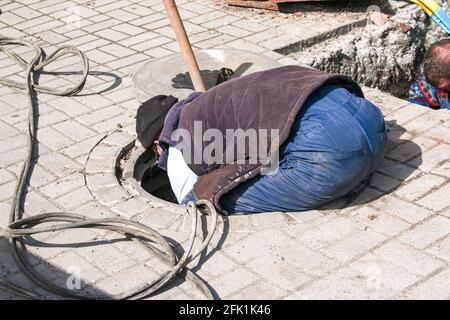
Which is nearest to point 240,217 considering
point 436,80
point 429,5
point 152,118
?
point 152,118

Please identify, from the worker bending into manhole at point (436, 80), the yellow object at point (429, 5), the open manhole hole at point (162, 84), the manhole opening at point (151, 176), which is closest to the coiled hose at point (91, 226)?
the open manhole hole at point (162, 84)

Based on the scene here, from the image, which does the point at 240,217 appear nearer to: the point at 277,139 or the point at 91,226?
the point at 277,139

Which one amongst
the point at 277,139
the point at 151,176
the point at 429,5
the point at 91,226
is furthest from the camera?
the point at 429,5

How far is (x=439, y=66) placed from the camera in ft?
20.5

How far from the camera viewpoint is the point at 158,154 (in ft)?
15.8

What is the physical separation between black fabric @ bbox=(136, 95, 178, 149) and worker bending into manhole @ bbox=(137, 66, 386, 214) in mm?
19

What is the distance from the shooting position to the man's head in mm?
6230

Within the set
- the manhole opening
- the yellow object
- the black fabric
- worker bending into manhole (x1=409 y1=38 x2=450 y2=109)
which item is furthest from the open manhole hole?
the yellow object

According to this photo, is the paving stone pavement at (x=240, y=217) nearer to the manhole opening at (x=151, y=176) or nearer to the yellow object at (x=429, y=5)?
the manhole opening at (x=151, y=176)

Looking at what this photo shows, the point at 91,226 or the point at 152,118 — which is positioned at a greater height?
the point at 152,118

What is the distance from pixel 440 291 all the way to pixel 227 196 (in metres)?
1.33

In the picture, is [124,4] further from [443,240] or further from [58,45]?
[443,240]

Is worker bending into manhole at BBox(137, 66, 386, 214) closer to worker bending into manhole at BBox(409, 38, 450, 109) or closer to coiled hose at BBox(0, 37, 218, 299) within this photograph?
coiled hose at BBox(0, 37, 218, 299)

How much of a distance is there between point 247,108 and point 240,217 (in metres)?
0.66
